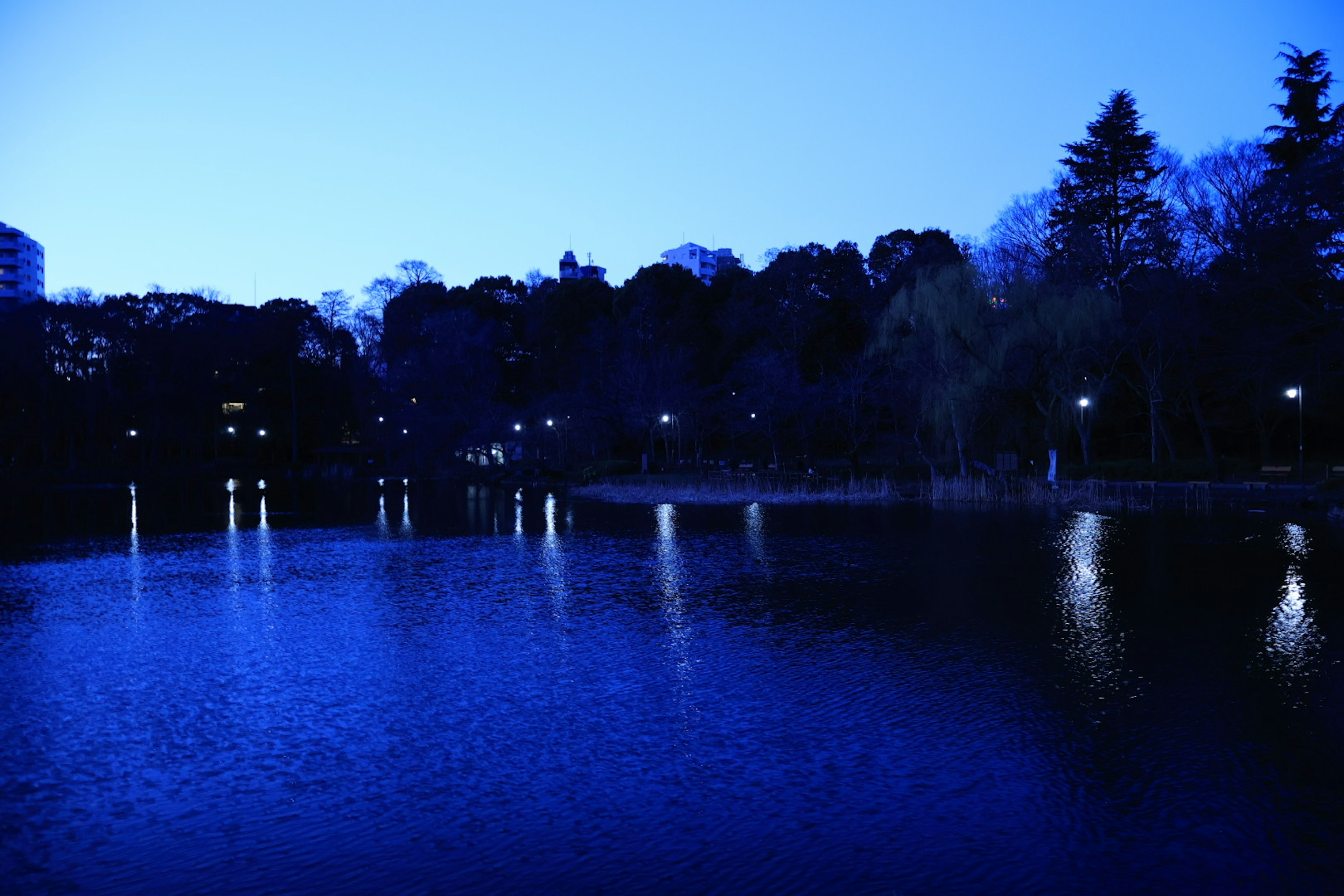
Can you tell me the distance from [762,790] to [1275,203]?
121ft

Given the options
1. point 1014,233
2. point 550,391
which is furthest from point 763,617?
point 550,391

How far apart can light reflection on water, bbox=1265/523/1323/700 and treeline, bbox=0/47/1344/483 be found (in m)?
19.9

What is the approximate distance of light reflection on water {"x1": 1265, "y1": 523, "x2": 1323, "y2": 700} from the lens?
9.91 meters

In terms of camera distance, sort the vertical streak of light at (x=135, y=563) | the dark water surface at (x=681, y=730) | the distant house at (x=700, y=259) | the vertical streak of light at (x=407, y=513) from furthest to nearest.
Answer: the distant house at (x=700, y=259), the vertical streak of light at (x=407, y=513), the vertical streak of light at (x=135, y=563), the dark water surface at (x=681, y=730)

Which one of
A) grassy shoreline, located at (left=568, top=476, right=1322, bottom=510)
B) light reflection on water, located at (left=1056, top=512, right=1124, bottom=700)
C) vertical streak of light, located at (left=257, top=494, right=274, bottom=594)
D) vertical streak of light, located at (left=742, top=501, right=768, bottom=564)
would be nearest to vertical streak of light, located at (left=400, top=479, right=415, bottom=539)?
vertical streak of light, located at (left=257, top=494, right=274, bottom=594)

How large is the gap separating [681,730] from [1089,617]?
742 cm

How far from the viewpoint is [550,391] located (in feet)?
210

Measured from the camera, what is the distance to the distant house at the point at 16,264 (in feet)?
329

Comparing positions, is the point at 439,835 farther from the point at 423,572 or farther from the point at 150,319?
the point at 150,319

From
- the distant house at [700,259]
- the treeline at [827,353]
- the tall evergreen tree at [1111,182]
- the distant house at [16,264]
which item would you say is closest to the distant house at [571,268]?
the distant house at [700,259]

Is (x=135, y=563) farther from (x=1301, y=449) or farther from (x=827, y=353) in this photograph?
Answer: (x=827, y=353)

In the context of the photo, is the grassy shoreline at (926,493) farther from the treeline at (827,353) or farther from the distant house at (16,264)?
the distant house at (16,264)

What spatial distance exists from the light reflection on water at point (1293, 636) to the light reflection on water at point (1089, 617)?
154 centimetres

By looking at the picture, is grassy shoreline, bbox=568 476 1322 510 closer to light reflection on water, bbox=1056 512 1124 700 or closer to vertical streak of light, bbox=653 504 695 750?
light reflection on water, bbox=1056 512 1124 700
